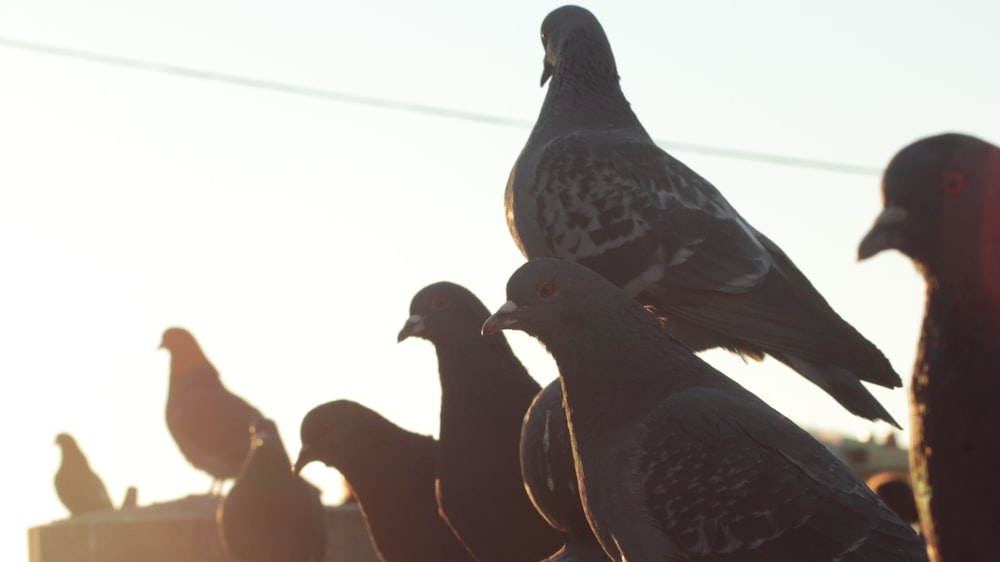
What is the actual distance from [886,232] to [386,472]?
218 inches

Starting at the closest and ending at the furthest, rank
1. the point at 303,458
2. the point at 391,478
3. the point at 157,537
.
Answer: the point at 391,478 < the point at 303,458 < the point at 157,537

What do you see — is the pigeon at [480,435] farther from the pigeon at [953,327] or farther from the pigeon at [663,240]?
the pigeon at [953,327]

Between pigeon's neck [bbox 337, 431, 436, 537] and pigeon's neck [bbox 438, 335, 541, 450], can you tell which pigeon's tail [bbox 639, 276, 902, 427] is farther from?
pigeon's neck [bbox 337, 431, 436, 537]

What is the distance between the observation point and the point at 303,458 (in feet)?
34.0

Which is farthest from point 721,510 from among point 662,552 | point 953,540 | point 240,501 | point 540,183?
point 240,501

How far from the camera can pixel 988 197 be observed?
15.1 ft

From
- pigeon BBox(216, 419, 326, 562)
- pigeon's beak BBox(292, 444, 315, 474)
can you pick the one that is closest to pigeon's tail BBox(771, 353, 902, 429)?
pigeon's beak BBox(292, 444, 315, 474)

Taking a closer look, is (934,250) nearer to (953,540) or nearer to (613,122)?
(953,540)

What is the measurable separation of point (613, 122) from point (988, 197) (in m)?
4.34

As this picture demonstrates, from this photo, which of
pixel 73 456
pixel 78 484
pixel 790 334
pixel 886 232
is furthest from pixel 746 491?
pixel 73 456

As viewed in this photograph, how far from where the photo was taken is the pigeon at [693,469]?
6195mm

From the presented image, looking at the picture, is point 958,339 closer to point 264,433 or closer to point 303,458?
point 303,458

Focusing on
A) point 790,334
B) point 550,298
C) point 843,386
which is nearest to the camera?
point 550,298

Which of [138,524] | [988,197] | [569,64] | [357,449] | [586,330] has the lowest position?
[138,524]
